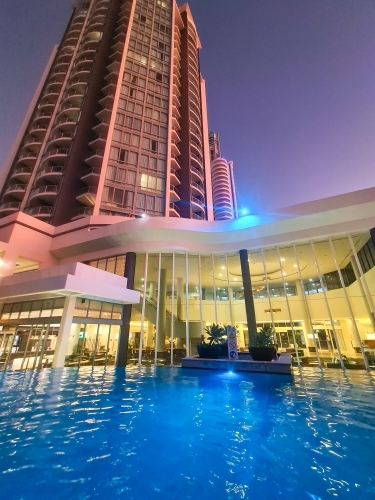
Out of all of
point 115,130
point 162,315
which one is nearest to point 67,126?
point 115,130

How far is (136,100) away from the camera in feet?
106

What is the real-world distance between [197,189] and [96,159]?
15.7 m

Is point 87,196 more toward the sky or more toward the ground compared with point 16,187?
more toward the ground

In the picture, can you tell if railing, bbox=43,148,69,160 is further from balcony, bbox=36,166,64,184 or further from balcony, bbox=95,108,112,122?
balcony, bbox=95,108,112,122

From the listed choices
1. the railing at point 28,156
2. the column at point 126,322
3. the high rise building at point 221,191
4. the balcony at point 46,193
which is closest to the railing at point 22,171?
the railing at point 28,156

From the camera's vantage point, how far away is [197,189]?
3684 cm

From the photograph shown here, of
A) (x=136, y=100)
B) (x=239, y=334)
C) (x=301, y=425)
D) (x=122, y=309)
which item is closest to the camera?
(x=301, y=425)

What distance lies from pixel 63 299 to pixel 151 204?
700 inches

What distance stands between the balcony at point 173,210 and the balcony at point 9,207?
21071 millimetres

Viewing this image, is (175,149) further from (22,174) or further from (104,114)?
(22,174)

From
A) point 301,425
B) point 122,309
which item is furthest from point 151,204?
point 301,425

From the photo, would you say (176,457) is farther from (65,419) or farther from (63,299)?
(63,299)

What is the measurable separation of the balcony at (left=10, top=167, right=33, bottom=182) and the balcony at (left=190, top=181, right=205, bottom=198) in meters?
24.7

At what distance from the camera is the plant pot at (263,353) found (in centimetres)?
1180
